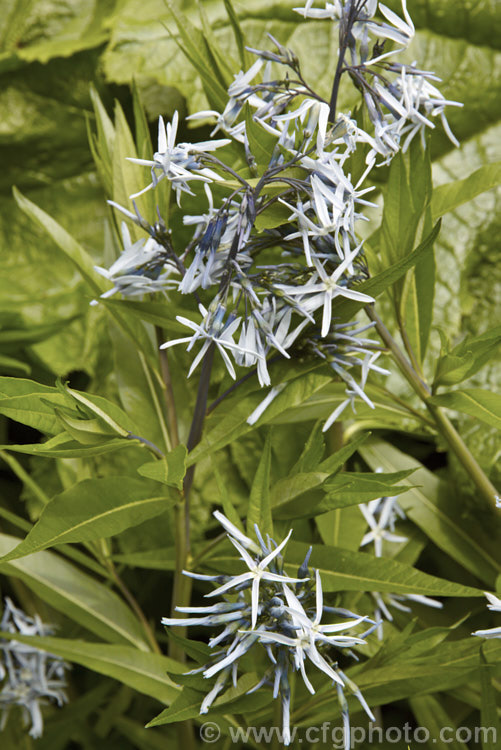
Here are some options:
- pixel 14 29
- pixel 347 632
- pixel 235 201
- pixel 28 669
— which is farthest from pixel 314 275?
pixel 14 29

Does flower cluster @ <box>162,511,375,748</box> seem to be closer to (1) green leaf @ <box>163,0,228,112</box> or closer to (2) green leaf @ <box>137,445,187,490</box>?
(2) green leaf @ <box>137,445,187,490</box>

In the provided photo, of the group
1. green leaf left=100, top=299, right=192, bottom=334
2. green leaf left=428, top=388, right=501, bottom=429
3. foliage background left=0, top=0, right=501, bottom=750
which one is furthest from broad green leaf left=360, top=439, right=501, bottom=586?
green leaf left=100, top=299, right=192, bottom=334

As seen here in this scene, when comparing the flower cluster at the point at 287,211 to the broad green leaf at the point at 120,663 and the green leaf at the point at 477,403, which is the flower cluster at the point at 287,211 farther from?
the broad green leaf at the point at 120,663

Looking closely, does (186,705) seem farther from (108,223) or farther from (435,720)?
(108,223)

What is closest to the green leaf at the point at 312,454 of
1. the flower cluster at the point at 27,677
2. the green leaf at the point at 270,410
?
the green leaf at the point at 270,410

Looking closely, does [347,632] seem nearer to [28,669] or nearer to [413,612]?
[413,612]

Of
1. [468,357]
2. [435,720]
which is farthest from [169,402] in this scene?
[435,720]
